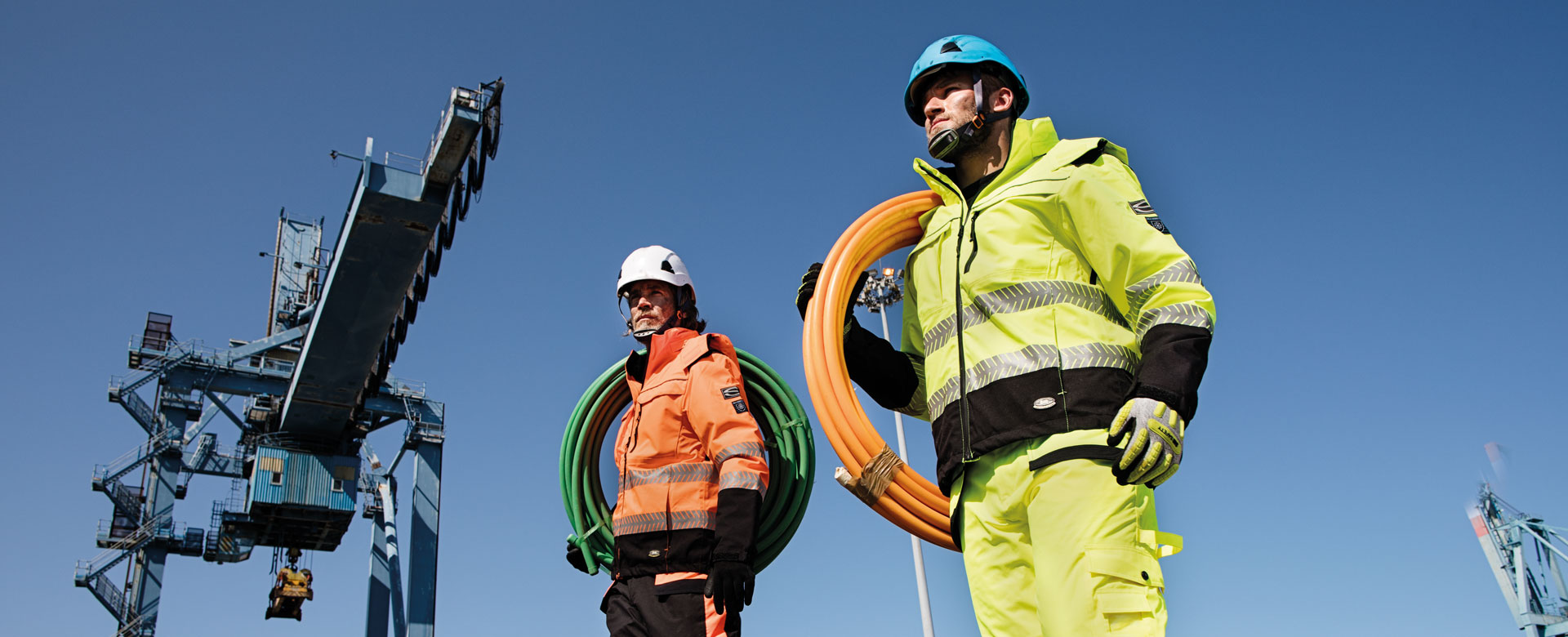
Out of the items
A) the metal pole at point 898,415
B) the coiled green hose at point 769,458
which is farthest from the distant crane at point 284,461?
the coiled green hose at point 769,458

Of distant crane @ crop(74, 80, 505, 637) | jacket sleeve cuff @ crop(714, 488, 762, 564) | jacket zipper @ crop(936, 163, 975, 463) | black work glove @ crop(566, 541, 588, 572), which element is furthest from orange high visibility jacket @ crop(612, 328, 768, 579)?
distant crane @ crop(74, 80, 505, 637)

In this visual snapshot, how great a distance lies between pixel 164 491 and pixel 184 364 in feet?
10.1

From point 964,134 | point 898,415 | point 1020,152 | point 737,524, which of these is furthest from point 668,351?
point 898,415

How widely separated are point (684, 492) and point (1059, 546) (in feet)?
6.94

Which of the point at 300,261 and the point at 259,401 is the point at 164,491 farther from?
the point at 300,261

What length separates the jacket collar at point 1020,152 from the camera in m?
3.36

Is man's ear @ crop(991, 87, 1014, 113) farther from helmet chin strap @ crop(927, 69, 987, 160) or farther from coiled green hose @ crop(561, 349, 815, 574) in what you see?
coiled green hose @ crop(561, 349, 815, 574)

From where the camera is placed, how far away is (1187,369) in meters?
2.56

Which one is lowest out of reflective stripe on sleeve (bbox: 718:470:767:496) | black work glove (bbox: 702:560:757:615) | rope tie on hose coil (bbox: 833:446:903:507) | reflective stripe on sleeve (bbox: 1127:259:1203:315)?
black work glove (bbox: 702:560:757:615)

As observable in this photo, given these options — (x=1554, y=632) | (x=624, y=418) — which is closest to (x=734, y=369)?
(x=624, y=418)

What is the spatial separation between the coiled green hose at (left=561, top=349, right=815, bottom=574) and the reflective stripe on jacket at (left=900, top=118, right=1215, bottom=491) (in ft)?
6.45

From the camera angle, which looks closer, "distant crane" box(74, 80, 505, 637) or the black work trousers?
the black work trousers

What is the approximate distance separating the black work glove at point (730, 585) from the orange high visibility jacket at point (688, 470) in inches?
1.6

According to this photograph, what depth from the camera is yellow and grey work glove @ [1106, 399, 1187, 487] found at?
2.46 m
